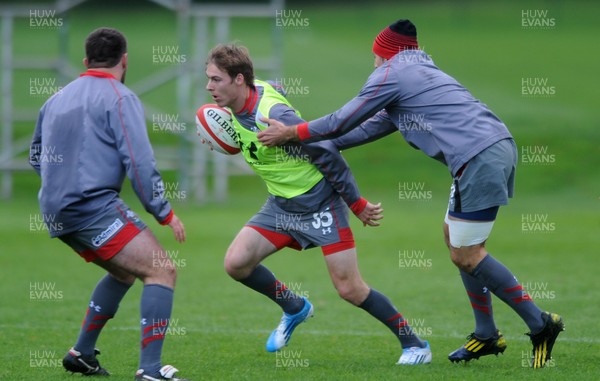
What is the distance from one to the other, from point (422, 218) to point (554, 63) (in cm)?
2047

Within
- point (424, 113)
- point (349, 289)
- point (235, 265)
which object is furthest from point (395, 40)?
point (235, 265)

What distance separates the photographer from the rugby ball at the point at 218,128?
291 inches

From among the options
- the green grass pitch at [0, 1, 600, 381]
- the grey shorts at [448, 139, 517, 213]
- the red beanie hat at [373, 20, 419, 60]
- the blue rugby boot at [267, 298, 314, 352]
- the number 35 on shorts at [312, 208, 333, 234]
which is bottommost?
the green grass pitch at [0, 1, 600, 381]

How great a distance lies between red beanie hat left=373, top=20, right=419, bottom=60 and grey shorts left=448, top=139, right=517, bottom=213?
3.15 feet

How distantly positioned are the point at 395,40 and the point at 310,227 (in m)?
1.47

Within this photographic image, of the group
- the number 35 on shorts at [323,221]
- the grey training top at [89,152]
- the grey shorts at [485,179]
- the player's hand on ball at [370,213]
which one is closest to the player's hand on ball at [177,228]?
the grey training top at [89,152]

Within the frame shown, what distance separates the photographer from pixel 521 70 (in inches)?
1373

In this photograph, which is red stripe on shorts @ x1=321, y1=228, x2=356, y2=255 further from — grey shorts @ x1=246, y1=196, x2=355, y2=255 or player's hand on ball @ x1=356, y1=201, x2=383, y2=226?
player's hand on ball @ x1=356, y1=201, x2=383, y2=226

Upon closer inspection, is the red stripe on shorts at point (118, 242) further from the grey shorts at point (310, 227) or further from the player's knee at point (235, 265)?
the grey shorts at point (310, 227)

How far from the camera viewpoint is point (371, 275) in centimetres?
1181

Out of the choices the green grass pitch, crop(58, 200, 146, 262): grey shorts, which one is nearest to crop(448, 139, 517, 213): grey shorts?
the green grass pitch

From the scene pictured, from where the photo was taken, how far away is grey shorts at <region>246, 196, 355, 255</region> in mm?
7227

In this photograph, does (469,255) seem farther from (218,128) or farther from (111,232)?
(111,232)

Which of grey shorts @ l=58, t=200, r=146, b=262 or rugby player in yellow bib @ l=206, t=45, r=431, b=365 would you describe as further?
rugby player in yellow bib @ l=206, t=45, r=431, b=365
